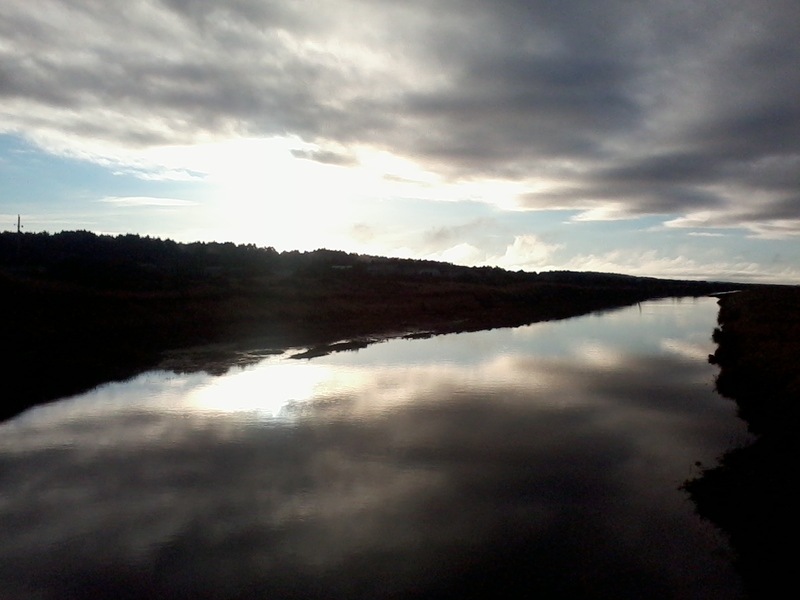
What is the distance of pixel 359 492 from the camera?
11023mm

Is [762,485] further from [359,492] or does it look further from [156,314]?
[156,314]

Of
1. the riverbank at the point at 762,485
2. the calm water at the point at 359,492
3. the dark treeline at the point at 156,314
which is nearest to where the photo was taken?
the calm water at the point at 359,492

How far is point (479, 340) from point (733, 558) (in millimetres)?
29382

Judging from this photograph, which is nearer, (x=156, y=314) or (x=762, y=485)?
(x=762, y=485)

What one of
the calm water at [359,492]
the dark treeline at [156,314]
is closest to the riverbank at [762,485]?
the calm water at [359,492]

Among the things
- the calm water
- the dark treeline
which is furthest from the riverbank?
the dark treeline

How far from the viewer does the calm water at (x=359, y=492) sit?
8086 mm

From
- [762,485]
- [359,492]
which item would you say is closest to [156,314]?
[359,492]

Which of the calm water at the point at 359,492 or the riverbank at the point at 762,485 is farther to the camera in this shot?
the riverbank at the point at 762,485

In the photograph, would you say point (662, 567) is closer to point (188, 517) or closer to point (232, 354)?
point (188, 517)

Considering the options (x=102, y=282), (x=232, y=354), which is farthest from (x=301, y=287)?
(x=232, y=354)

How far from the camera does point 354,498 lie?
423 inches

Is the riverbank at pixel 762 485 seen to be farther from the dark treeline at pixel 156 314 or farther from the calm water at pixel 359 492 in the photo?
the dark treeline at pixel 156 314

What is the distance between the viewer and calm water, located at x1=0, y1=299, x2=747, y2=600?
8.09 meters
